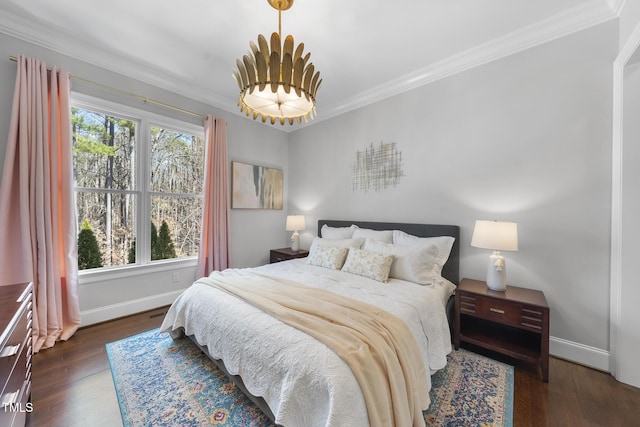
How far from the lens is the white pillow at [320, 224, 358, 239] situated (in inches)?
131

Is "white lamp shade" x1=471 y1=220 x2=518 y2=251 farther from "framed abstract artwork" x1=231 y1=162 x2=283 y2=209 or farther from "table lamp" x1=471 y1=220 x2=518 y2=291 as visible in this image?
"framed abstract artwork" x1=231 y1=162 x2=283 y2=209

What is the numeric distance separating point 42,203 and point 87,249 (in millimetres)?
665

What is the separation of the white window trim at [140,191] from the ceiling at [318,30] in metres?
0.41

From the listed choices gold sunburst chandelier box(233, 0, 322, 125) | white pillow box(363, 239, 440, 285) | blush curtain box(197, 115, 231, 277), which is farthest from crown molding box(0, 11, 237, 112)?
white pillow box(363, 239, 440, 285)

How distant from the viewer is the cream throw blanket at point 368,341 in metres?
1.16

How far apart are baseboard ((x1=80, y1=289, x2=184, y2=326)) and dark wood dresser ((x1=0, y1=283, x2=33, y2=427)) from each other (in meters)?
1.22

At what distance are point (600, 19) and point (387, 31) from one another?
5.41 feet

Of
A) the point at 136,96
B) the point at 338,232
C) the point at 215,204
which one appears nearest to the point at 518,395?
the point at 338,232

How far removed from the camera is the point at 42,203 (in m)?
2.24

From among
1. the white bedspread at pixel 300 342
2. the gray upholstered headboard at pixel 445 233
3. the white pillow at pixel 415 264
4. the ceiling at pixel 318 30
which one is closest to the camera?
the white bedspread at pixel 300 342

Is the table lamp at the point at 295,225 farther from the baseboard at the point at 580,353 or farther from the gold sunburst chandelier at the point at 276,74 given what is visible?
the baseboard at the point at 580,353

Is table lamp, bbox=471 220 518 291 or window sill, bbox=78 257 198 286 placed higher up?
table lamp, bbox=471 220 518 291

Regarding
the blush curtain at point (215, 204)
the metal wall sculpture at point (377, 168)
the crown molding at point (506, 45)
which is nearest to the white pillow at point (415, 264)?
the metal wall sculpture at point (377, 168)

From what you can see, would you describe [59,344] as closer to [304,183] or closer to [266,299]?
[266,299]
